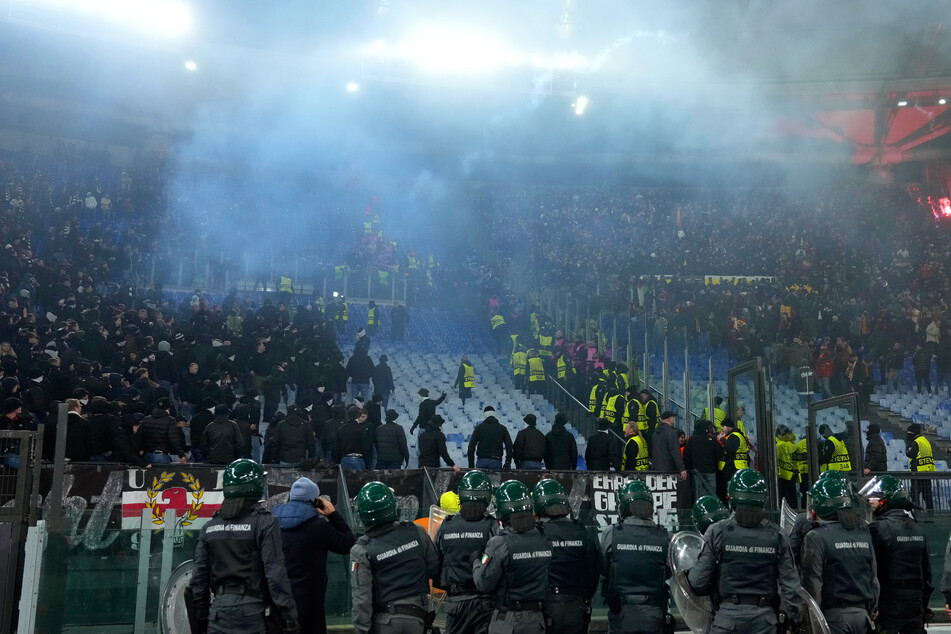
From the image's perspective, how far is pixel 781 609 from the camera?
5.84 metres

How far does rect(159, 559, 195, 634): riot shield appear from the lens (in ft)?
22.8

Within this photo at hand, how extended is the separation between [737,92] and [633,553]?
2836cm

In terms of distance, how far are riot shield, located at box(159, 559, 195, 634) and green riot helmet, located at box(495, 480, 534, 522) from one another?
8.32ft

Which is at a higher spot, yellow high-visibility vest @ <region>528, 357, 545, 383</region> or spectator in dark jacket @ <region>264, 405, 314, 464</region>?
yellow high-visibility vest @ <region>528, 357, 545, 383</region>

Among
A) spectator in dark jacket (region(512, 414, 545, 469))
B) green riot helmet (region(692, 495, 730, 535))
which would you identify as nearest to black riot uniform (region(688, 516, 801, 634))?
green riot helmet (region(692, 495, 730, 535))

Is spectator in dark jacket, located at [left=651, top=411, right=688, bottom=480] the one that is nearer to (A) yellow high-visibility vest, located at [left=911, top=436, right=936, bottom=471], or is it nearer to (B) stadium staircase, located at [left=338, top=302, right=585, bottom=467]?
(A) yellow high-visibility vest, located at [left=911, top=436, right=936, bottom=471]

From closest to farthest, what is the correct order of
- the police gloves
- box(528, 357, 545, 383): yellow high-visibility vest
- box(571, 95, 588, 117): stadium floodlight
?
the police gloves < box(528, 357, 545, 383): yellow high-visibility vest < box(571, 95, 588, 117): stadium floodlight

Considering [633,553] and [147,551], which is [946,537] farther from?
[147,551]

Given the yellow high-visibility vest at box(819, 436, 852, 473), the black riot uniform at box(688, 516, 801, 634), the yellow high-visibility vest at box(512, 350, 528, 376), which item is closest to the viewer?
the black riot uniform at box(688, 516, 801, 634)

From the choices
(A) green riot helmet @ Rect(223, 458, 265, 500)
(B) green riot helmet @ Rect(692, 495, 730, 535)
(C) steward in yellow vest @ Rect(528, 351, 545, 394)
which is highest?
(C) steward in yellow vest @ Rect(528, 351, 545, 394)

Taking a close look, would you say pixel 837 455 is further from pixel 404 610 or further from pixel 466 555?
pixel 404 610

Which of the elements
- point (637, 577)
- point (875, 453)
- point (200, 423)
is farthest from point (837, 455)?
point (200, 423)

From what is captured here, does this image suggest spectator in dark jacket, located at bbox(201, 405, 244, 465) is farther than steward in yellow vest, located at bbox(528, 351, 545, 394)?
No

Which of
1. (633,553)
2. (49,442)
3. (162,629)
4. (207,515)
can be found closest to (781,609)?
(633,553)
